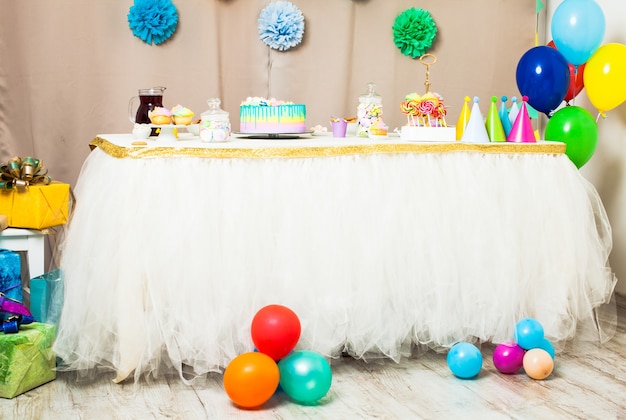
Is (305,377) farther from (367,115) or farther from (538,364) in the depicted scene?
(367,115)

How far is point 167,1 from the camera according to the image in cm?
307

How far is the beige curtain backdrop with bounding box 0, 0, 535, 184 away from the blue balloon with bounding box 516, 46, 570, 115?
2.68 feet

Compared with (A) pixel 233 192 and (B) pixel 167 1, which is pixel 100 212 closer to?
(A) pixel 233 192

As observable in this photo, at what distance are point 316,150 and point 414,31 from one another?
1.48m

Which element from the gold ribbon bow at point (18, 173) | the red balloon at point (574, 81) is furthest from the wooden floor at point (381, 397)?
the red balloon at point (574, 81)

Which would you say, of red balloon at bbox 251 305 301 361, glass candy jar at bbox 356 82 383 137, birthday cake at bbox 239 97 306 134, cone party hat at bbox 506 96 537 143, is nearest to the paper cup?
glass candy jar at bbox 356 82 383 137

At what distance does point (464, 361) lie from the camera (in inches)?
85.7

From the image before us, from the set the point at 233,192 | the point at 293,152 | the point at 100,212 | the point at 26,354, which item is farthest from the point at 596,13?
the point at 26,354

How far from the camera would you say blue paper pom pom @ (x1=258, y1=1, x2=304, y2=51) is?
320cm

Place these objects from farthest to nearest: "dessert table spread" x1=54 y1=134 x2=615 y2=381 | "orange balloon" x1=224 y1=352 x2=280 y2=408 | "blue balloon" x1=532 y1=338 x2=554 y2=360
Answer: "blue balloon" x1=532 y1=338 x2=554 y2=360 → "dessert table spread" x1=54 y1=134 x2=615 y2=381 → "orange balloon" x1=224 y1=352 x2=280 y2=408

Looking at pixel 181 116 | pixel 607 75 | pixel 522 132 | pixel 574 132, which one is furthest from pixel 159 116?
pixel 607 75

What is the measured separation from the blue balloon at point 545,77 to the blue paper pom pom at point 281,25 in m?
1.02

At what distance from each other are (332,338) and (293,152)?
22.5 inches

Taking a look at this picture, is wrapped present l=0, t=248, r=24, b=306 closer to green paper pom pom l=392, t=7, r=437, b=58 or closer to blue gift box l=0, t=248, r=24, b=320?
blue gift box l=0, t=248, r=24, b=320
